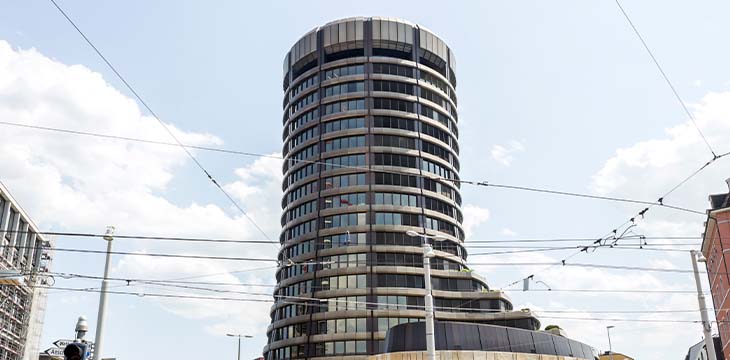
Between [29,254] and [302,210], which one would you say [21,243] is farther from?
[302,210]

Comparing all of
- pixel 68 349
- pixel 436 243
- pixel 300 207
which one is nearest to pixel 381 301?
pixel 436 243

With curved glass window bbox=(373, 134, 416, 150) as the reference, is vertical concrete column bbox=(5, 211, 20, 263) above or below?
below

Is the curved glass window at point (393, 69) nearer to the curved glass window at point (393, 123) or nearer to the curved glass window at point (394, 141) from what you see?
the curved glass window at point (393, 123)

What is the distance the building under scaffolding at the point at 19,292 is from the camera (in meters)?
74.3

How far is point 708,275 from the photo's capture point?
227ft

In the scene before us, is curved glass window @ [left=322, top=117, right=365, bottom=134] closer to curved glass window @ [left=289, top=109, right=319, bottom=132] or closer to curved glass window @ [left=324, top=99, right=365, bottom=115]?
curved glass window @ [left=324, top=99, right=365, bottom=115]

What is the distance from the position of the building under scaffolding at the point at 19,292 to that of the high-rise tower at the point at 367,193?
3286 centimetres

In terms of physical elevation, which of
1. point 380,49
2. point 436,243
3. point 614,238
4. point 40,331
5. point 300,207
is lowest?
point 614,238

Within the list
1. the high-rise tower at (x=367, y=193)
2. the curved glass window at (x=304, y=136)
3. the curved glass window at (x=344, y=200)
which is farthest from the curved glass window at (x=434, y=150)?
the curved glass window at (x=304, y=136)

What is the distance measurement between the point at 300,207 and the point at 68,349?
75.9 metres

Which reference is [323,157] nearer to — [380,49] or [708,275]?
[380,49]

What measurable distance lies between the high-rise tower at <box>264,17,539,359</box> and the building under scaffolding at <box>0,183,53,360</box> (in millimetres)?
32864

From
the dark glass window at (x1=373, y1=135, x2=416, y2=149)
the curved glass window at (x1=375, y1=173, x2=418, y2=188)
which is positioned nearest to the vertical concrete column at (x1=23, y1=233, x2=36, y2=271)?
the curved glass window at (x1=375, y1=173, x2=418, y2=188)

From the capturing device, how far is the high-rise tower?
73.6 metres
